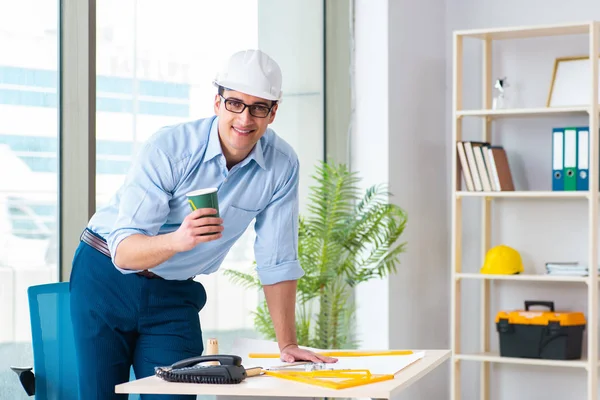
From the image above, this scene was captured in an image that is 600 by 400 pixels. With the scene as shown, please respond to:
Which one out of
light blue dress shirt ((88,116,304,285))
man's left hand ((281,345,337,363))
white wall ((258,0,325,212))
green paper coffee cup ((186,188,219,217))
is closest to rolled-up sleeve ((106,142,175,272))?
light blue dress shirt ((88,116,304,285))

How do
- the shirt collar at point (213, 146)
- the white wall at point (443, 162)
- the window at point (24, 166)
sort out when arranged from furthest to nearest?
the white wall at point (443, 162) → the window at point (24, 166) → the shirt collar at point (213, 146)

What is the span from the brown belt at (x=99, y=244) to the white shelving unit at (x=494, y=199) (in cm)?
236

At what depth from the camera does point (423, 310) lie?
4539 mm

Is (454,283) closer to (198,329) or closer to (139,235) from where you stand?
(198,329)

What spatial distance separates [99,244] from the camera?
7.26 ft

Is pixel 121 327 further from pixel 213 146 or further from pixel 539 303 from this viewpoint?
pixel 539 303

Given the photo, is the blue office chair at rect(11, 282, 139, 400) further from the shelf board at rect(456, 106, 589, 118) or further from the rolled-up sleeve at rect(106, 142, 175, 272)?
the shelf board at rect(456, 106, 589, 118)

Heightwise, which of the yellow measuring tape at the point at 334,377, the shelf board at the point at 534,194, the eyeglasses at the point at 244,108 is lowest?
the yellow measuring tape at the point at 334,377

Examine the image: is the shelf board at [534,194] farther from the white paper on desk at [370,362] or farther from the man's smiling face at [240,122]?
the man's smiling face at [240,122]

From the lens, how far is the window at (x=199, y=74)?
123 inches

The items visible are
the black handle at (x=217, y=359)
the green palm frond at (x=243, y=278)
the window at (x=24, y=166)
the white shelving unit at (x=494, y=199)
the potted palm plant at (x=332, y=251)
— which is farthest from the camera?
the white shelving unit at (x=494, y=199)

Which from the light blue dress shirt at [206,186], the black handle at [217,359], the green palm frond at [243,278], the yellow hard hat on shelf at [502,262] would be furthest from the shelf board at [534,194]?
the black handle at [217,359]

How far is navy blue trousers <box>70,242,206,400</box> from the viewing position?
6.98 ft

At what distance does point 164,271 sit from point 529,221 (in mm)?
2832
